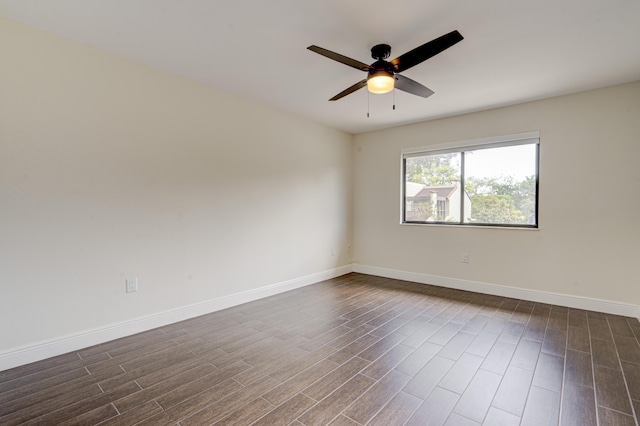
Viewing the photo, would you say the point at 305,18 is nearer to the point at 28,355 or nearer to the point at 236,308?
the point at 236,308

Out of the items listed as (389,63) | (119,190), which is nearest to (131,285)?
(119,190)

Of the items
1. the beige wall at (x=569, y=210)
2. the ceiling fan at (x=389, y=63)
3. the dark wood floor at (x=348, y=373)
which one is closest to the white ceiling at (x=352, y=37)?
the ceiling fan at (x=389, y=63)

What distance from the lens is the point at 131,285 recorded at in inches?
110

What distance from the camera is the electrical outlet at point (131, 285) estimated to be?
2.76m

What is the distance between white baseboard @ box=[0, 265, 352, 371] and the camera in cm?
224

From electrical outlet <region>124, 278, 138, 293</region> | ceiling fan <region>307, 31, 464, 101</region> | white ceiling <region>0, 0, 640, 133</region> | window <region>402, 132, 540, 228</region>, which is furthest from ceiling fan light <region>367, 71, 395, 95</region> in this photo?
electrical outlet <region>124, 278, 138, 293</region>

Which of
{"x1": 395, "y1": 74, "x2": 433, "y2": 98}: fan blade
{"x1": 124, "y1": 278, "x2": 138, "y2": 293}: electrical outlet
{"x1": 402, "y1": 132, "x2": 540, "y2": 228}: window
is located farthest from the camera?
{"x1": 402, "y1": 132, "x2": 540, "y2": 228}: window

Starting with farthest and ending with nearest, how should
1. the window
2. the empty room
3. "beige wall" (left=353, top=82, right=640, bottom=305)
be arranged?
the window → "beige wall" (left=353, top=82, right=640, bottom=305) → the empty room

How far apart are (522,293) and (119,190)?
469 centimetres

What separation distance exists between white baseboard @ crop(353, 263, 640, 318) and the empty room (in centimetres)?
2

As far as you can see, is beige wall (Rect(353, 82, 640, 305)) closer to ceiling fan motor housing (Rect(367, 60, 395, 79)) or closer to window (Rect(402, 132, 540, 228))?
window (Rect(402, 132, 540, 228))

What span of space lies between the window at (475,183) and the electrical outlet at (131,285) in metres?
3.83

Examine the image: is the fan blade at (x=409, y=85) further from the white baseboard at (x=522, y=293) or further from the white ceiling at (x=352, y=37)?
the white baseboard at (x=522, y=293)

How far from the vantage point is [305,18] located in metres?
2.15
